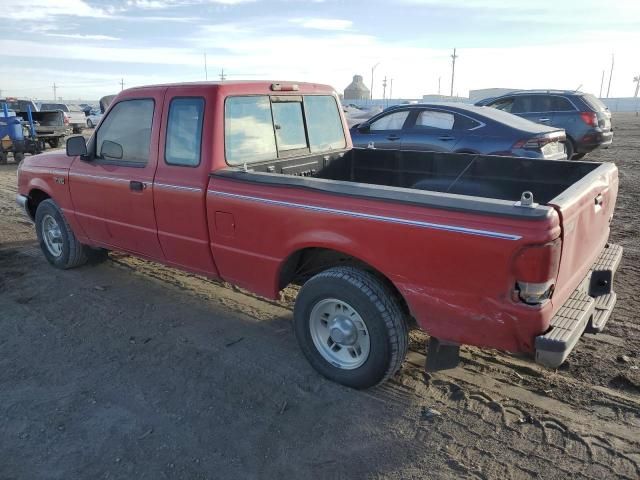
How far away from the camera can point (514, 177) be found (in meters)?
4.16

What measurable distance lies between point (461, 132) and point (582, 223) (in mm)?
5728

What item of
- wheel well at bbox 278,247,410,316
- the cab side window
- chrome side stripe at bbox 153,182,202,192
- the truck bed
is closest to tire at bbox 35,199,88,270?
chrome side stripe at bbox 153,182,202,192

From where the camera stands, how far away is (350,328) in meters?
3.32

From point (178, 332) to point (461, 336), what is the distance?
242cm

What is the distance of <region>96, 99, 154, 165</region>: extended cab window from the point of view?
4.33m

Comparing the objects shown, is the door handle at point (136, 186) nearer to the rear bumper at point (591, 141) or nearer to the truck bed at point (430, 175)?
the truck bed at point (430, 175)

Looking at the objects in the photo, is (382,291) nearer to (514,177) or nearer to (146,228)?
(514,177)

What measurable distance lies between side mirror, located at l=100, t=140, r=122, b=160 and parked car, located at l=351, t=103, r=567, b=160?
4.14m

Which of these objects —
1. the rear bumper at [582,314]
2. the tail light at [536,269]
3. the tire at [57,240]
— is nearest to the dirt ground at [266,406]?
the rear bumper at [582,314]

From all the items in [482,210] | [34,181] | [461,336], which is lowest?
[461,336]

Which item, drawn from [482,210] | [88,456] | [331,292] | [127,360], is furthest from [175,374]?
[482,210]

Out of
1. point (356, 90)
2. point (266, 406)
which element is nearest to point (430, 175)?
point (266, 406)

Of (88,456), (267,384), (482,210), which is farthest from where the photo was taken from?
(267,384)

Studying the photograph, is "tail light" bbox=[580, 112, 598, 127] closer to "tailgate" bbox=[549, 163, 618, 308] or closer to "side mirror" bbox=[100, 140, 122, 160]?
"tailgate" bbox=[549, 163, 618, 308]
